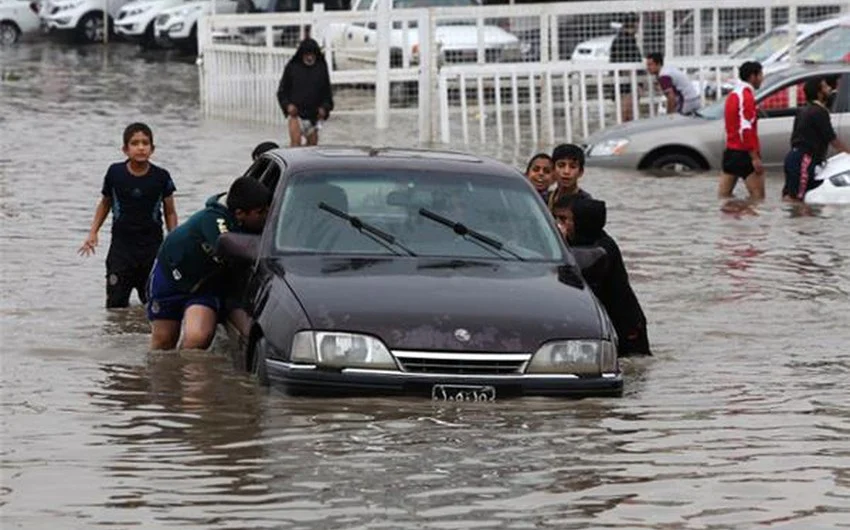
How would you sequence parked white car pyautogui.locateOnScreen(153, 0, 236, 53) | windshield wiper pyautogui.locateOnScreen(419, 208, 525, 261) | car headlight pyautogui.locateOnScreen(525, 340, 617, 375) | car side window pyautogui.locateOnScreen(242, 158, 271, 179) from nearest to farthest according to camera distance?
car headlight pyautogui.locateOnScreen(525, 340, 617, 375) → windshield wiper pyautogui.locateOnScreen(419, 208, 525, 261) → car side window pyautogui.locateOnScreen(242, 158, 271, 179) → parked white car pyautogui.locateOnScreen(153, 0, 236, 53)

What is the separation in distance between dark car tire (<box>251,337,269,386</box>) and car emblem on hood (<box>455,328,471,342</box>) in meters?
0.91

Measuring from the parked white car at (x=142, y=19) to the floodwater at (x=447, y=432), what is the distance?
33153 mm

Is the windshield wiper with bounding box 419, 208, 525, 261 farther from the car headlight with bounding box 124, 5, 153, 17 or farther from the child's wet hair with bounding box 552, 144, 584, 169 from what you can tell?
the car headlight with bounding box 124, 5, 153, 17

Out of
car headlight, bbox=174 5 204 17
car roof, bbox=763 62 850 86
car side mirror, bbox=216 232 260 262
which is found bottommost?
car side mirror, bbox=216 232 260 262

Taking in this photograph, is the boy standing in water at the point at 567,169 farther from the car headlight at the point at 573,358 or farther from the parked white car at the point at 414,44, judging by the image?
the parked white car at the point at 414,44

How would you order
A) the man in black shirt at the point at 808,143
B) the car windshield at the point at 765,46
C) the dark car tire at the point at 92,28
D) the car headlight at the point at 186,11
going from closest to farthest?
the man in black shirt at the point at 808,143 → the car windshield at the point at 765,46 → the car headlight at the point at 186,11 → the dark car tire at the point at 92,28

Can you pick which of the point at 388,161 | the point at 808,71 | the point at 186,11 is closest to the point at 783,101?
the point at 808,71

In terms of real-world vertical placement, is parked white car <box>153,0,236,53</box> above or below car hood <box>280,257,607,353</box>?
above

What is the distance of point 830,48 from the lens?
95.5 feet

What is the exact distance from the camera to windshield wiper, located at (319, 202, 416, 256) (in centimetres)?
1138

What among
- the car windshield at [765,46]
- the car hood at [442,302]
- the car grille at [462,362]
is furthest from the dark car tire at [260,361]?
the car windshield at [765,46]

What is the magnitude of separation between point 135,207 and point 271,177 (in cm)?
188

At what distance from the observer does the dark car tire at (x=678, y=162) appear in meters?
25.0

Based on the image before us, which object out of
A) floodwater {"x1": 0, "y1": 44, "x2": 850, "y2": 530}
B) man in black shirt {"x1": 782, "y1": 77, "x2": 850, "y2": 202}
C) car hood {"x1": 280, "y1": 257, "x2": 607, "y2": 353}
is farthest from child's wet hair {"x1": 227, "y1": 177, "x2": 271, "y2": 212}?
man in black shirt {"x1": 782, "y1": 77, "x2": 850, "y2": 202}
